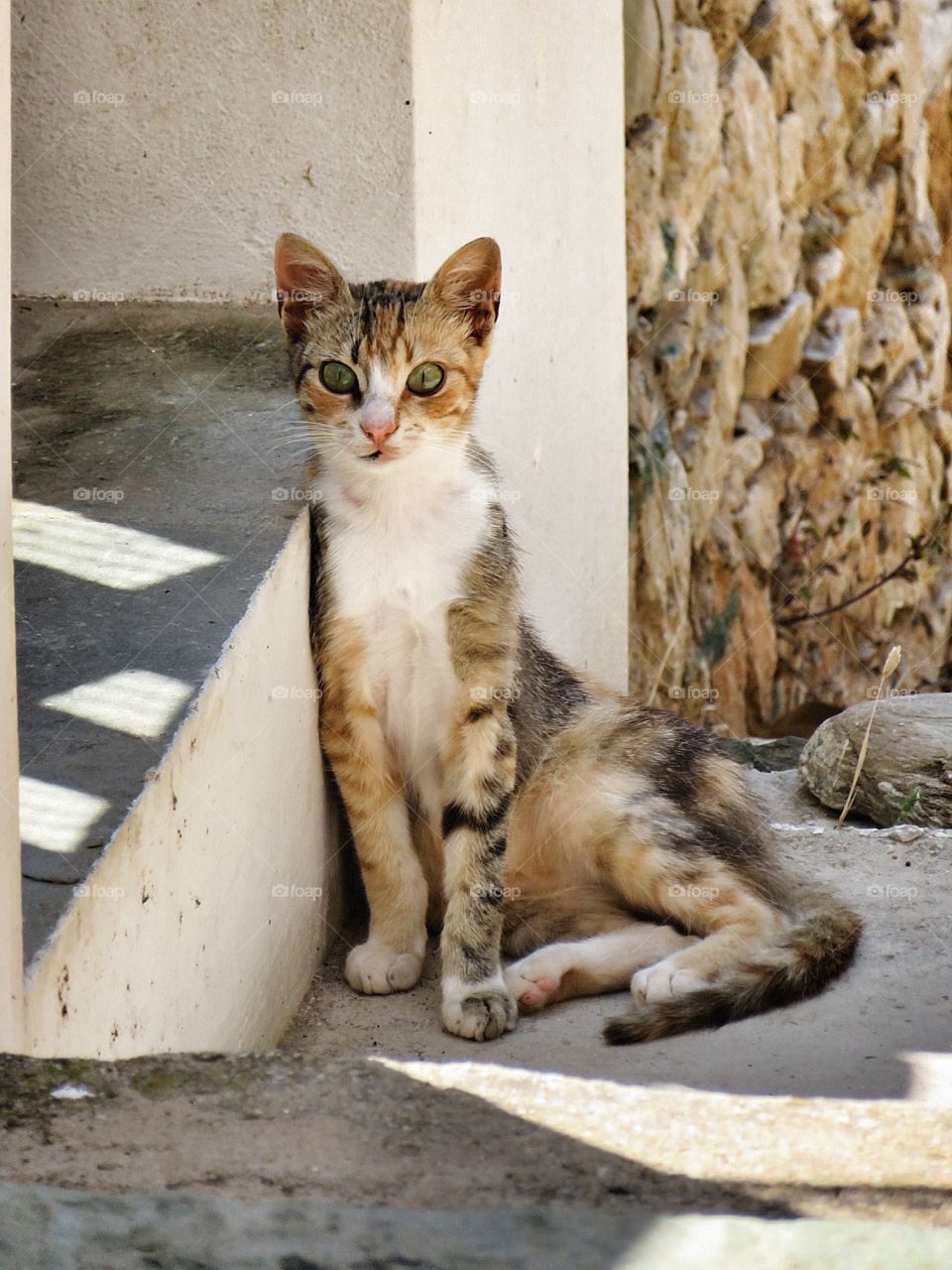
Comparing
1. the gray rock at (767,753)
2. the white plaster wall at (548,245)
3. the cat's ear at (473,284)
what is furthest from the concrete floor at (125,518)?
the gray rock at (767,753)

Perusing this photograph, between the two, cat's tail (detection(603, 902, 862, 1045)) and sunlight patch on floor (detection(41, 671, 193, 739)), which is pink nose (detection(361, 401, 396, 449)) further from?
cat's tail (detection(603, 902, 862, 1045))

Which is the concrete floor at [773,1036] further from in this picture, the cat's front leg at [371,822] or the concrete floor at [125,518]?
the concrete floor at [125,518]

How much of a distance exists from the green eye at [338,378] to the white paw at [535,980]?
141 centimetres

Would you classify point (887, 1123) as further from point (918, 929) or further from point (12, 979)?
point (918, 929)

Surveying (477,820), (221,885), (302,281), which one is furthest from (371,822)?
(302,281)

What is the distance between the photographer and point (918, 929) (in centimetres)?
393

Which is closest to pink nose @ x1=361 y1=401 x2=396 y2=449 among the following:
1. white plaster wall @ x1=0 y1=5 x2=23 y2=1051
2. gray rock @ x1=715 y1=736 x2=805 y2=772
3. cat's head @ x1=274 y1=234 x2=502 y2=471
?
cat's head @ x1=274 y1=234 x2=502 y2=471

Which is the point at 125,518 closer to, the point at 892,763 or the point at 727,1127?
the point at 727,1127

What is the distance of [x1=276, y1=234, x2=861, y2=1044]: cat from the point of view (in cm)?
350

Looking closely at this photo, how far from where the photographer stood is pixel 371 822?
371 cm

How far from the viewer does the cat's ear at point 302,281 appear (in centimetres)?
360

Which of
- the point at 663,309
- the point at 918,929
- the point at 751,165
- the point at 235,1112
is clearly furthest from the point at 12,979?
the point at 751,165

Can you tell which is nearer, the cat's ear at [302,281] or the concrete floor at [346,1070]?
the concrete floor at [346,1070]

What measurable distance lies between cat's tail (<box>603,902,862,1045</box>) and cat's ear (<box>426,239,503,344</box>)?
1.62 meters
